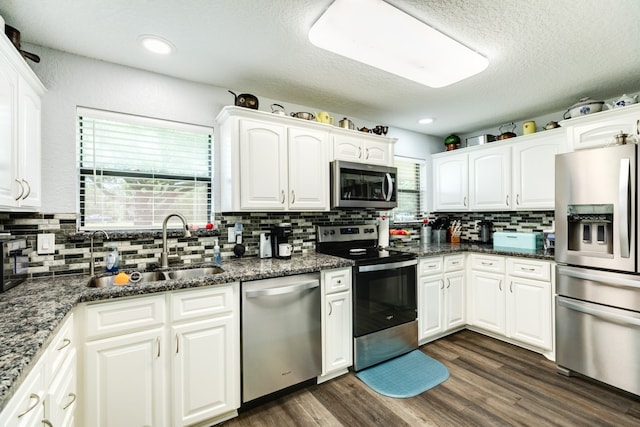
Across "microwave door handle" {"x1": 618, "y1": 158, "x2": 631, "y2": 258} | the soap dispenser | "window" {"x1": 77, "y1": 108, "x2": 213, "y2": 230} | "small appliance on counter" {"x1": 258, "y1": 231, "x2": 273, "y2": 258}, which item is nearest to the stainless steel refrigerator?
"microwave door handle" {"x1": 618, "y1": 158, "x2": 631, "y2": 258}

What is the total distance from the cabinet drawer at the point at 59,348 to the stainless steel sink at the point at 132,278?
40 centimetres

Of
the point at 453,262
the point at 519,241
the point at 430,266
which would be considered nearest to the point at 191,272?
the point at 430,266

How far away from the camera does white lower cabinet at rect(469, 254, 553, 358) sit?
2582mm

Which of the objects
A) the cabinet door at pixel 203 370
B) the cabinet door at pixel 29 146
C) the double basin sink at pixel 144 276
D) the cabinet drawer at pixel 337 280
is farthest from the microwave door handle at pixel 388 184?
the cabinet door at pixel 29 146

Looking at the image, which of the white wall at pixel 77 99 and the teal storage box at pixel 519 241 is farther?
the teal storage box at pixel 519 241

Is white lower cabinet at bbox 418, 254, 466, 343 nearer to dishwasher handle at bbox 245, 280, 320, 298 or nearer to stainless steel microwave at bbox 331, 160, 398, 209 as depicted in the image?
stainless steel microwave at bbox 331, 160, 398, 209

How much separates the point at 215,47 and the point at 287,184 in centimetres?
110

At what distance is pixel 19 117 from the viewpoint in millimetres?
1540

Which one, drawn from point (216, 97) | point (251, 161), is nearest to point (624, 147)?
point (251, 161)

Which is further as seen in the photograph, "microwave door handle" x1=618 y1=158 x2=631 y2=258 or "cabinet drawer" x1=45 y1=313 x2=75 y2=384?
"microwave door handle" x1=618 y1=158 x2=631 y2=258

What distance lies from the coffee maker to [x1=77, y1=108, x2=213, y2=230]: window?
587 mm

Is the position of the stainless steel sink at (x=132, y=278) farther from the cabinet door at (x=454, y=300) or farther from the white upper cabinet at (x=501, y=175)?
the white upper cabinet at (x=501, y=175)

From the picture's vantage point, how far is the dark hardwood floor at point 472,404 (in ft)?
6.03

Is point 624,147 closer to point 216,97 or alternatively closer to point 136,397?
point 216,97
